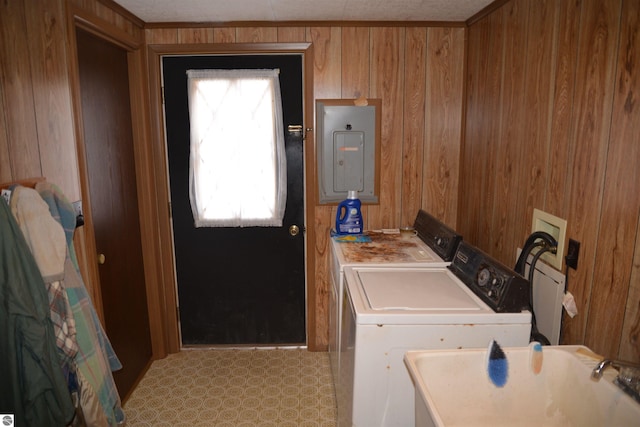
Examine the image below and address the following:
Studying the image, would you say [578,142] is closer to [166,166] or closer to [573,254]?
[573,254]

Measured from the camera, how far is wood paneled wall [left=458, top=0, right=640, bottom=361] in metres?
1.29

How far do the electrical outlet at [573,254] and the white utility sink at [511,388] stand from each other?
39cm

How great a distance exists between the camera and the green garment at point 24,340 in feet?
4.33

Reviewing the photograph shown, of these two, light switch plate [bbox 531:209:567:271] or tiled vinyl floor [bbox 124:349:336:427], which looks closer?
light switch plate [bbox 531:209:567:271]

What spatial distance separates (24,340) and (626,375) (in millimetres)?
1778

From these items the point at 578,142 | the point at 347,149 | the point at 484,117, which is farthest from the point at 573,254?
the point at 347,149

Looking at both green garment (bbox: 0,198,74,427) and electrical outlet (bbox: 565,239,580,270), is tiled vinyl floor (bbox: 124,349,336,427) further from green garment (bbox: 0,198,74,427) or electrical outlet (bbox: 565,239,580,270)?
electrical outlet (bbox: 565,239,580,270)

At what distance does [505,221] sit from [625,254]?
2.59 ft

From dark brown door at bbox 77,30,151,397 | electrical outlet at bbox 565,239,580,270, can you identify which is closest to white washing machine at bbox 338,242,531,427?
electrical outlet at bbox 565,239,580,270

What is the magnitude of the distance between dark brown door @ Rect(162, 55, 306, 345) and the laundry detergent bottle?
0.33m

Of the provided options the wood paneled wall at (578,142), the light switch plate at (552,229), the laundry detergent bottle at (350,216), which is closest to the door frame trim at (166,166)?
the laundry detergent bottle at (350,216)

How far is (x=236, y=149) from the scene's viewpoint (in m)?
2.69

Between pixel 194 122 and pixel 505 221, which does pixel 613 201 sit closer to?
pixel 505 221

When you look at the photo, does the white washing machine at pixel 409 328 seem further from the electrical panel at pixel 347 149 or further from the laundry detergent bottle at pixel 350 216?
the electrical panel at pixel 347 149
